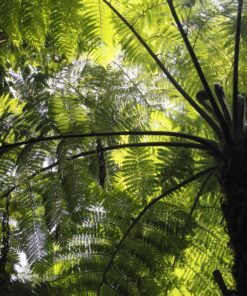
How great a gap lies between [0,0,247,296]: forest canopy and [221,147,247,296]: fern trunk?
0.64m

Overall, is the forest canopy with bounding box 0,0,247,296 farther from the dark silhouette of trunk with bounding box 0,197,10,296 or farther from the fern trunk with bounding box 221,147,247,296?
the fern trunk with bounding box 221,147,247,296

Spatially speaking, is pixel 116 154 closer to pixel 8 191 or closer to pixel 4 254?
pixel 8 191

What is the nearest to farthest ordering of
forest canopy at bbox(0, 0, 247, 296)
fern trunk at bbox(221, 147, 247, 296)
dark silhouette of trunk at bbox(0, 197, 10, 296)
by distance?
fern trunk at bbox(221, 147, 247, 296) < dark silhouette of trunk at bbox(0, 197, 10, 296) < forest canopy at bbox(0, 0, 247, 296)

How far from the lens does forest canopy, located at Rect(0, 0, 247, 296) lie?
2338 mm

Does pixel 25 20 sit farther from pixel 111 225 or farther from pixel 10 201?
pixel 111 225

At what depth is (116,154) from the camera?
274 centimetres

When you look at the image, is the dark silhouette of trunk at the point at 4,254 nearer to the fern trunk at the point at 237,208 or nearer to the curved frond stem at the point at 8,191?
the curved frond stem at the point at 8,191

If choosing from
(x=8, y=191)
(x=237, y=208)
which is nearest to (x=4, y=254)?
(x=8, y=191)

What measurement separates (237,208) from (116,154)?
133 centimetres

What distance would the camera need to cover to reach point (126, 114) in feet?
8.55

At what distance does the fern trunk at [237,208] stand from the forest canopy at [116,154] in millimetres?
640

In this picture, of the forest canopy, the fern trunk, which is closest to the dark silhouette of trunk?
the forest canopy

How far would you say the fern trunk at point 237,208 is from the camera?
139 centimetres

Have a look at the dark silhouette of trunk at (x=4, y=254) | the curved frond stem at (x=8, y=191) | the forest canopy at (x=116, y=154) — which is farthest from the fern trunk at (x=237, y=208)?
the curved frond stem at (x=8, y=191)
